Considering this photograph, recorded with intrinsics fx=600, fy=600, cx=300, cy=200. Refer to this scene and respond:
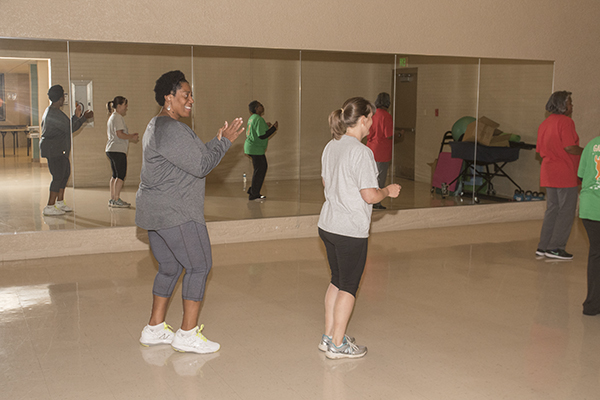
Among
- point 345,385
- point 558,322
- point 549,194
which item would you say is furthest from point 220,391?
point 549,194

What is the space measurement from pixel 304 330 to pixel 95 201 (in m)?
3.34

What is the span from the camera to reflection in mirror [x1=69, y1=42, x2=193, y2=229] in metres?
6.36

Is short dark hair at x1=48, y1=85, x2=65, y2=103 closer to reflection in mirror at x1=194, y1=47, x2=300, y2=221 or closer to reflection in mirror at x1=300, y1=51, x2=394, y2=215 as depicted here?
reflection in mirror at x1=194, y1=47, x2=300, y2=221

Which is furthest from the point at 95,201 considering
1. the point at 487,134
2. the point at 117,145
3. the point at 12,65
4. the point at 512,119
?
the point at 512,119

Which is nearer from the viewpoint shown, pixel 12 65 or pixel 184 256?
pixel 184 256

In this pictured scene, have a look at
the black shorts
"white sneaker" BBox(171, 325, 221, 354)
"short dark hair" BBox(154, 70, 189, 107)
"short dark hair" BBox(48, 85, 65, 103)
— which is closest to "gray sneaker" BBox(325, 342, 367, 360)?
the black shorts

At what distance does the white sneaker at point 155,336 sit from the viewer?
3.87 meters

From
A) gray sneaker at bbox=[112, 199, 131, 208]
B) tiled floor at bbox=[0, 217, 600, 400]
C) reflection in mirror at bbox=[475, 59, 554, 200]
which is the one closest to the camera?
tiled floor at bbox=[0, 217, 600, 400]

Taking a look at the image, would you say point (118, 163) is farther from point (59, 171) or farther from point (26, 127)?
point (26, 127)

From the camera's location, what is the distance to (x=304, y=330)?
4207 millimetres

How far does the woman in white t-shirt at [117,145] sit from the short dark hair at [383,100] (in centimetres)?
314

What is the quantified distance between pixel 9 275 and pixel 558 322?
4.74 meters

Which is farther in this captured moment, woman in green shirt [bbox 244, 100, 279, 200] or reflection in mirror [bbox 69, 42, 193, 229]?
woman in green shirt [bbox 244, 100, 279, 200]

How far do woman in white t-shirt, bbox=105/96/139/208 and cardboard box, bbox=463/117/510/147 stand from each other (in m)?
4.72
